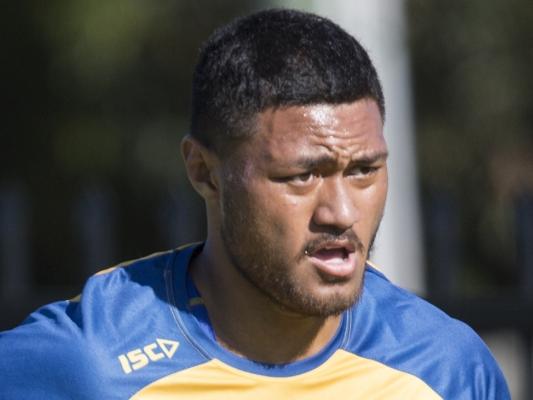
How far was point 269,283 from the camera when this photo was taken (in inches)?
157

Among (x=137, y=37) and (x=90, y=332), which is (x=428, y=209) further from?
(x=90, y=332)

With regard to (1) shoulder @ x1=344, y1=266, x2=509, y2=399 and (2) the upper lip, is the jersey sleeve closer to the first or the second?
(2) the upper lip

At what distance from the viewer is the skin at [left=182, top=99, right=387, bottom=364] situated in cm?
385

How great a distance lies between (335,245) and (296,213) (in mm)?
134

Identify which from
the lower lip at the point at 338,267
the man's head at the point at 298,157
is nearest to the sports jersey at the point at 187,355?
the man's head at the point at 298,157

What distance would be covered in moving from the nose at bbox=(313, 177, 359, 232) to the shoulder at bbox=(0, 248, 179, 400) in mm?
599

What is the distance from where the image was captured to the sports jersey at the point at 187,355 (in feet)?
12.9

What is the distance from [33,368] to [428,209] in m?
7.81

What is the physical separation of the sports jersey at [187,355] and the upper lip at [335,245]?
393 mm

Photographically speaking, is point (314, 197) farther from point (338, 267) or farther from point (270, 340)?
point (270, 340)

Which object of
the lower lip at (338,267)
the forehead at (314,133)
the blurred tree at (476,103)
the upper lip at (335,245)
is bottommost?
the blurred tree at (476,103)

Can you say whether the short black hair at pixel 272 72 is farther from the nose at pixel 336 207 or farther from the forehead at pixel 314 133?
the nose at pixel 336 207

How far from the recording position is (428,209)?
11.5 meters

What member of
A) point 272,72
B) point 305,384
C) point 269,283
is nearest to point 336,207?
point 269,283
